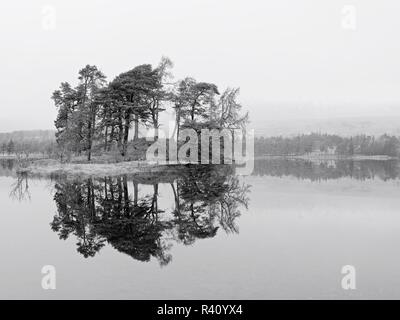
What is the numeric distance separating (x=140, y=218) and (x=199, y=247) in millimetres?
5157

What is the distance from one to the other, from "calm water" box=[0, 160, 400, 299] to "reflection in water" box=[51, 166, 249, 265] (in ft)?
0.15

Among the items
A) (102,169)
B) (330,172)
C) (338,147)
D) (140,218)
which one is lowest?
(330,172)

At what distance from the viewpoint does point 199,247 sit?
38.1ft

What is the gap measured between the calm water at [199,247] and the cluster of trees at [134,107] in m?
30.5

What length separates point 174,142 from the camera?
5456cm

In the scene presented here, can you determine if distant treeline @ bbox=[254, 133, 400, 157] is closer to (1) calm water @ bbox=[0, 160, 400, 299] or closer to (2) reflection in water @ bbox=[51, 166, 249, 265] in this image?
(2) reflection in water @ bbox=[51, 166, 249, 265]

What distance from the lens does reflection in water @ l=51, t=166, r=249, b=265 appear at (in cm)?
1191

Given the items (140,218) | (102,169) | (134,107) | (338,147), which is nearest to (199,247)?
(140,218)

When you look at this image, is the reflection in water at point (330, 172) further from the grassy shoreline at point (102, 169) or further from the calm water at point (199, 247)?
the calm water at point (199, 247)

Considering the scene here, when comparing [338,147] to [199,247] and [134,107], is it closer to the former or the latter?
[134,107]

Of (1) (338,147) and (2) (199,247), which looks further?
(1) (338,147)

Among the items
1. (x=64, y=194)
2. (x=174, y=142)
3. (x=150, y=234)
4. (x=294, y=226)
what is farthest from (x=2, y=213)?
(x=174, y=142)

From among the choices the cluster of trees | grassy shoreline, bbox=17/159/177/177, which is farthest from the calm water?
the cluster of trees
